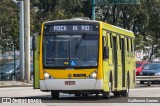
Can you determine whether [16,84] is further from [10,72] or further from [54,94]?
[54,94]

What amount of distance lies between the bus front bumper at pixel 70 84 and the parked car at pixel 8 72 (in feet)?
77.1

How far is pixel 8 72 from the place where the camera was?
1801 inches

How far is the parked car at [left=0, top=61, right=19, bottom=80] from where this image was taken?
45312 mm

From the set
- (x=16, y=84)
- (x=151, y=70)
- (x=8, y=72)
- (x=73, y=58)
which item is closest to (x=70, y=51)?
(x=73, y=58)

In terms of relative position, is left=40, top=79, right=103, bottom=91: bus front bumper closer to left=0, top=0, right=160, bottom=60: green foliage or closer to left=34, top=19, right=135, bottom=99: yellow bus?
left=34, top=19, right=135, bottom=99: yellow bus

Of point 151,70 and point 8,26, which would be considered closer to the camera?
point 151,70

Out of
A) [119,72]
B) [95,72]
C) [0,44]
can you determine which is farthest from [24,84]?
[95,72]

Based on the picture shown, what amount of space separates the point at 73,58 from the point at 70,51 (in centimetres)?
30

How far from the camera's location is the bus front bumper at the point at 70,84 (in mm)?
21250

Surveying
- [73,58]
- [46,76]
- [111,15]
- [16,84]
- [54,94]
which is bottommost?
[16,84]

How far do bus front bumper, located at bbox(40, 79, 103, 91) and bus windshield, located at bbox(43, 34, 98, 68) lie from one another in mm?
583

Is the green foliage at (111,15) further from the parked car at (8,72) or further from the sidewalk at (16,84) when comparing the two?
the sidewalk at (16,84)

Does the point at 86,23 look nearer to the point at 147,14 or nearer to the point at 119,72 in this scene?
the point at 119,72

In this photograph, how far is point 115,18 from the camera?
6688 centimetres
